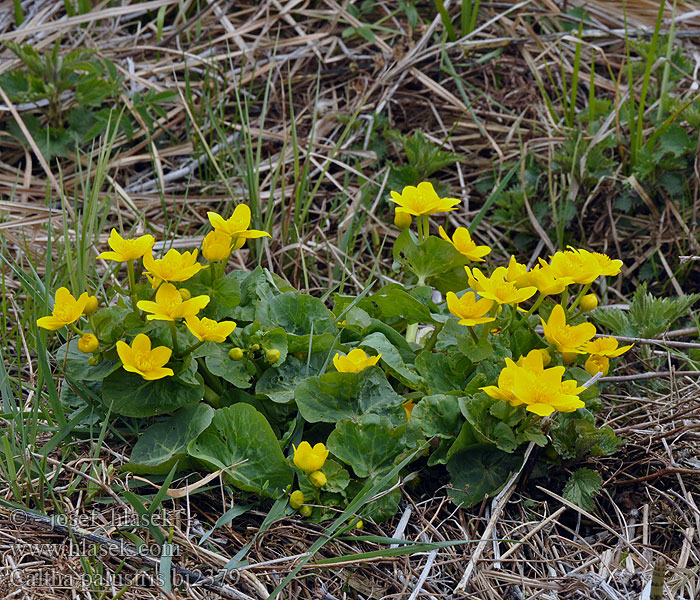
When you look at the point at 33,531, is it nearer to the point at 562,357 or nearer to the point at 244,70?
the point at 562,357

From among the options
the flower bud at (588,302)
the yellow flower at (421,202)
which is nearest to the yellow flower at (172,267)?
A: the yellow flower at (421,202)

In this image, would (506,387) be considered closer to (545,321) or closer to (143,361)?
(545,321)

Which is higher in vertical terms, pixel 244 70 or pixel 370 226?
pixel 244 70

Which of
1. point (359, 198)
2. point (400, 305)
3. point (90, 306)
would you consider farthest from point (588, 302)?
point (359, 198)

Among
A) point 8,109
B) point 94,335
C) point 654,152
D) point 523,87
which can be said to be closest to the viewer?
point 94,335

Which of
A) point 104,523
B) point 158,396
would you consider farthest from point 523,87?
point 104,523
